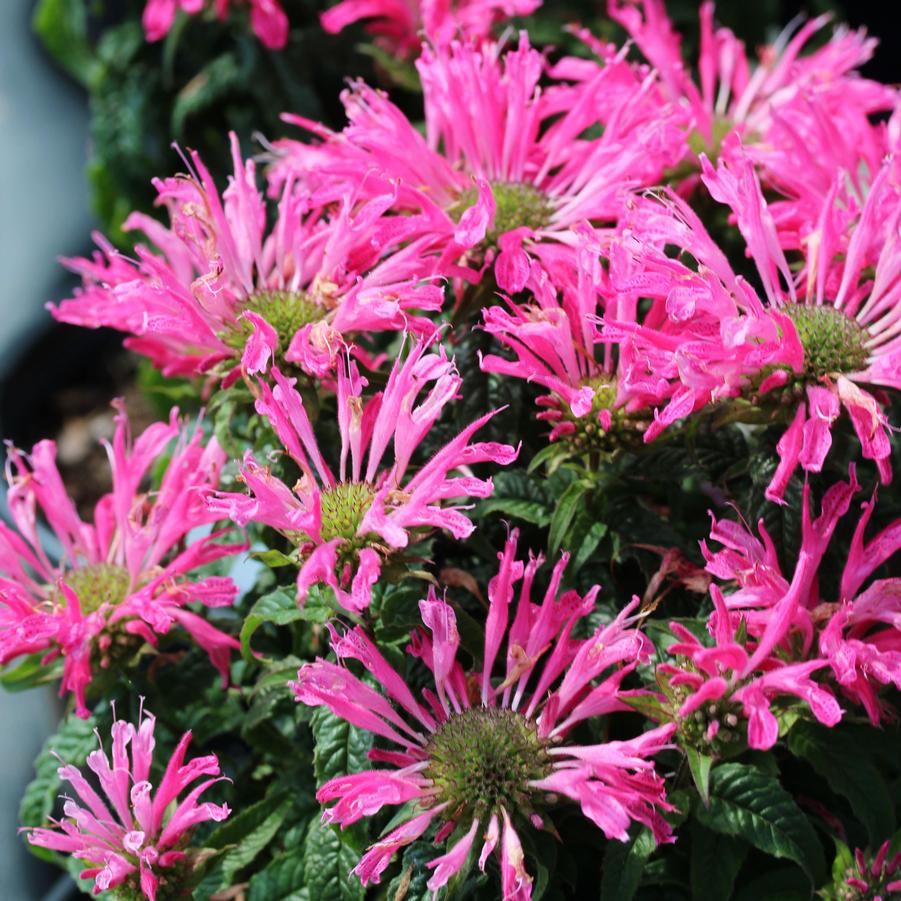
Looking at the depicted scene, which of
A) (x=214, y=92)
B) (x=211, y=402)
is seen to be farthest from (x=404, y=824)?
(x=214, y=92)

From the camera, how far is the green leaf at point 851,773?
786 millimetres

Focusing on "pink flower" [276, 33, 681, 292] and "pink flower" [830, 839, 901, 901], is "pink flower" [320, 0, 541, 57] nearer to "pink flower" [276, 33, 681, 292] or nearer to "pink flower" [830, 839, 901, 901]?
"pink flower" [276, 33, 681, 292]

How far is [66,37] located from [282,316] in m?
1.42

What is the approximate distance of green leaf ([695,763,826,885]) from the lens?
0.76 metres

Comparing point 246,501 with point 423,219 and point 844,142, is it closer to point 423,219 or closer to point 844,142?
point 423,219

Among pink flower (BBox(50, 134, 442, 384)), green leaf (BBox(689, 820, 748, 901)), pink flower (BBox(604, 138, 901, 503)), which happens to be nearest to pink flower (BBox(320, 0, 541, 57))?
pink flower (BBox(50, 134, 442, 384))

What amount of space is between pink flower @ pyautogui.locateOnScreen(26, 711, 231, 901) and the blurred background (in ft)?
1.50

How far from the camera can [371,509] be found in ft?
2.44

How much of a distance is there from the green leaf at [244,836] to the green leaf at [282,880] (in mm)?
19

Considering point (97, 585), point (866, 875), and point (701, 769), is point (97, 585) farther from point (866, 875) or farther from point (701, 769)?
point (866, 875)

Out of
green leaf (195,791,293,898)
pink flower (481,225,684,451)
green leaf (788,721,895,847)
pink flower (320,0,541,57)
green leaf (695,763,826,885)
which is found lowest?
green leaf (788,721,895,847)

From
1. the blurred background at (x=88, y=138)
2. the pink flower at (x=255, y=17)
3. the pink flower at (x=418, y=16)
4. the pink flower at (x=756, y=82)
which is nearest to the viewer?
the pink flower at (x=756, y=82)

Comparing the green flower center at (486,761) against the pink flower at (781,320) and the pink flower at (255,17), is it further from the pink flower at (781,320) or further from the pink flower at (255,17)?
the pink flower at (255,17)

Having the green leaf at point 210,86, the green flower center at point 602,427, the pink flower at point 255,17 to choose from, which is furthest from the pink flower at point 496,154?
the green leaf at point 210,86
